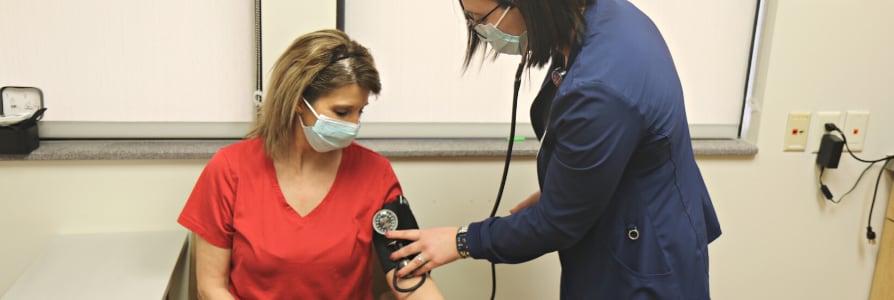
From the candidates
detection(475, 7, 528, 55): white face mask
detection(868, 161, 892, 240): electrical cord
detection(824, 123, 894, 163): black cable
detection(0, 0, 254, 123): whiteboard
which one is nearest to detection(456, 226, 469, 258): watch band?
detection(475, 7, 528, 55): white face mask

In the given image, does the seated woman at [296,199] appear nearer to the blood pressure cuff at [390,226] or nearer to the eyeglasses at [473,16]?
the blood pressure cuff at [390,226]

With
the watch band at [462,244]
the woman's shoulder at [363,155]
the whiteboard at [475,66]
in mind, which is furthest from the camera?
the whiteboard at [475,66]

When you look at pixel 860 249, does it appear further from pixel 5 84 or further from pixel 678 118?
pixel 5 84

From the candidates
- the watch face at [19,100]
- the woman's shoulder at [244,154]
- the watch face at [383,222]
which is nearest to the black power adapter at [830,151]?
the watch face at [383,222]

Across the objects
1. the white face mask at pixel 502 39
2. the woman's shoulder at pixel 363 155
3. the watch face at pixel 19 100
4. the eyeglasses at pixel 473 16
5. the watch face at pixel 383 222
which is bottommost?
the watch face at pixel 383 222

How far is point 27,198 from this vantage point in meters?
1.66

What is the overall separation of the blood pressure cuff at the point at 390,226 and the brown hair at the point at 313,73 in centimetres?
26

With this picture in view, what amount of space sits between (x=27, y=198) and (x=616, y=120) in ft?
4.66

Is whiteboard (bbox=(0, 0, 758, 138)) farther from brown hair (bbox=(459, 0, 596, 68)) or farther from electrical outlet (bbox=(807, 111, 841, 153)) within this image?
brown hair (bbox=(459, 0, 596, 68))

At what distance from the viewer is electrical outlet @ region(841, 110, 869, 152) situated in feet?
6.73

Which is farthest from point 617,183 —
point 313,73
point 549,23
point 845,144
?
point 845,144

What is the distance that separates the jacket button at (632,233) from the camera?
1200mm

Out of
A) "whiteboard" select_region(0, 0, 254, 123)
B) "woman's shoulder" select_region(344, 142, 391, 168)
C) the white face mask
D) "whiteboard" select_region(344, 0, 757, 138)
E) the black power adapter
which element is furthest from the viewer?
the black power adapter

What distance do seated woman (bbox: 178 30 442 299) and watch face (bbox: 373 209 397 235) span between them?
0.06 m
